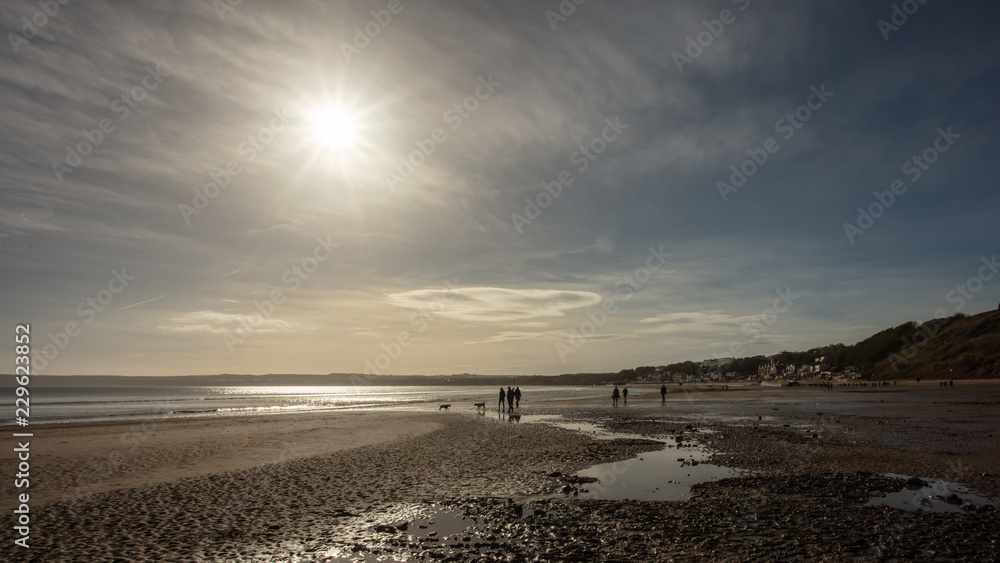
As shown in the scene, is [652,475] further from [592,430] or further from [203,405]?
[203,405]

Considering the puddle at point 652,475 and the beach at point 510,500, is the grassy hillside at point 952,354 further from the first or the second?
the puddle at point 652,475

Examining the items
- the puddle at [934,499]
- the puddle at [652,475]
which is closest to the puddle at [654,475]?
the puddle at [652,475]

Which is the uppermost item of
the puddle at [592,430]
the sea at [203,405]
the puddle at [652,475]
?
the puddle at [652,475]

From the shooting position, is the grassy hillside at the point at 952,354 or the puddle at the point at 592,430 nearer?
the puddle at the point at 592,430

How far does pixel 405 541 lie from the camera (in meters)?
10.2

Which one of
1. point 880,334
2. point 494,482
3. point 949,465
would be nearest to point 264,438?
point 494,482

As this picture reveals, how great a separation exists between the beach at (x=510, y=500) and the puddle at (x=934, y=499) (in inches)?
4.6

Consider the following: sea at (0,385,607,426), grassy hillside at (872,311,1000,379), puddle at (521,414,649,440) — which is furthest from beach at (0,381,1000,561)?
grassy hillside at (872,311,1000,379)

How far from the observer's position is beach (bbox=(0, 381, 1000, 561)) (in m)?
9.54

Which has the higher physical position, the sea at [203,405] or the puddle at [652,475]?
the puddle at [652,475]

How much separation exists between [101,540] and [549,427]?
84.4ft

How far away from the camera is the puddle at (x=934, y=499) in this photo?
38.2 ft

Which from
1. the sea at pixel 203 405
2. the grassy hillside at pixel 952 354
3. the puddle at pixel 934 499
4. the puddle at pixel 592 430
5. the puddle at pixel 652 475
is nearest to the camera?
the puddle at pixel 934 499

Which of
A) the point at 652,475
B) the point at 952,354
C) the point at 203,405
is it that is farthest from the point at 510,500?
the point at 952,354
